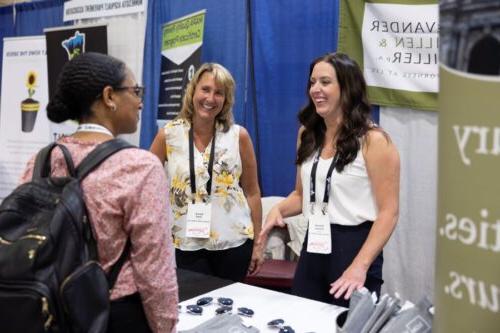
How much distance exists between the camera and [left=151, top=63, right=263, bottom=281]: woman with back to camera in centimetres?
214

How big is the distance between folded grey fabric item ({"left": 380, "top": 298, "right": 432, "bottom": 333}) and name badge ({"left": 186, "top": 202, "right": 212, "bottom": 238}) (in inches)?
40.8

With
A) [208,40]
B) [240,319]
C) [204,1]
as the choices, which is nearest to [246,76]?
[208,40]

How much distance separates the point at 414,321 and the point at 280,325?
18.7 inches

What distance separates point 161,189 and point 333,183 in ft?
2.53

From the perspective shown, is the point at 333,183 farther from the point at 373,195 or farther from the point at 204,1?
the point at 204,1

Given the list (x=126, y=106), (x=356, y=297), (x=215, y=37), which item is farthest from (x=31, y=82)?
(x=356, y=297)

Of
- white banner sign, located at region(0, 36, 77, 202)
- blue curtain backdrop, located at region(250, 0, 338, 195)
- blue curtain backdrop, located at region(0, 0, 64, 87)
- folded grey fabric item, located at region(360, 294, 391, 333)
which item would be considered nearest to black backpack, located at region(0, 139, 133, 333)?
folded grey fabric item, located at region(360, 294, 391, 333)

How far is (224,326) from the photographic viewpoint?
1.47m

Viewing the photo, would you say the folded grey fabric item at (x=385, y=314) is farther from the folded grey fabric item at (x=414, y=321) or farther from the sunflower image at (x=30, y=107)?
the sunflower image at (x=30, y=107)

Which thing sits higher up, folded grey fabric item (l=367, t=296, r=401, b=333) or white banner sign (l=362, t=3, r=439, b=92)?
white banner sign (l=362, t=3, r=439, b=92)

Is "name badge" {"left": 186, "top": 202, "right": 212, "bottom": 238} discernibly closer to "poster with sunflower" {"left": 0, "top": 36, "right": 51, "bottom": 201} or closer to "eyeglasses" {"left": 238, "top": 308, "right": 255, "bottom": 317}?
"eyeglasses" {"left": 238, "top": 308, "right": 255, "bottom": 317}

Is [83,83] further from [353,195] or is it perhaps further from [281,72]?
[281,72]

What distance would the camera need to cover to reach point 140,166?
1150 mm

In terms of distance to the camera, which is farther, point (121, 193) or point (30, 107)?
point (30, 107)
